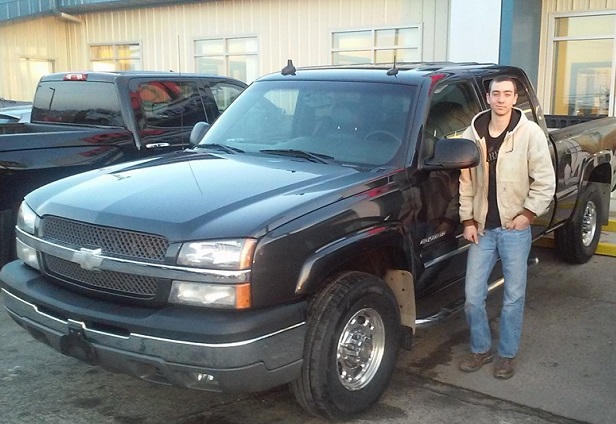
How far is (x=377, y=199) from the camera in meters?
3.96

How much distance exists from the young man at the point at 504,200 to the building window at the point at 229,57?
11.0 metres

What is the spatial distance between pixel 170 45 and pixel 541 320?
12198 millimetres

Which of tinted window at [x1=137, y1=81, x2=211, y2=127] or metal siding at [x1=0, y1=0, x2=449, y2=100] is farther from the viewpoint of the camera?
metal siding at [x1=0, y1=0, x2=449, y2=100]

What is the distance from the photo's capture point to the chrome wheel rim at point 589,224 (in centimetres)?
698

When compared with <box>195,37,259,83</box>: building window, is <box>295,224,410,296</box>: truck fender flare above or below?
below

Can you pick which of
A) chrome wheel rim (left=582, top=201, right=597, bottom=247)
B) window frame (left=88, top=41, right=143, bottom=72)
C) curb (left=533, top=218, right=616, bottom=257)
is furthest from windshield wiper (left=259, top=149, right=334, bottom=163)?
window frame (left=88, top=41, right=143, bottom=72)

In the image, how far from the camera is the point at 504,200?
4285 mm

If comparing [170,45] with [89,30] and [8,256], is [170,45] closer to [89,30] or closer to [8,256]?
[89,30]

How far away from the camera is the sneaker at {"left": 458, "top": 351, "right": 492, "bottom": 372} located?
459 centimetres

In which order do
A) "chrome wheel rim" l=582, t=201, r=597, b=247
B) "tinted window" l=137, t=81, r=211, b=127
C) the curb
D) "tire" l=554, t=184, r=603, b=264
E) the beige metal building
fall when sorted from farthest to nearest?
1. the beige metal building
2. the curb
3. "tinted window" l=137, t=81, r=211, b=127
4. "chrome wheel rim" l=582, t=201, r=597, b=247
5. "tire" l=554, t=184, r=603, b=264

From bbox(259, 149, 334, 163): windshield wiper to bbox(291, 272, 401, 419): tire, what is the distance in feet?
2.85

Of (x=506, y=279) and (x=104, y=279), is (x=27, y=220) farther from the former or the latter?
(x=506, y=279)

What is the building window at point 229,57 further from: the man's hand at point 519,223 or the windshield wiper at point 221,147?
the man's hand at point 519,223

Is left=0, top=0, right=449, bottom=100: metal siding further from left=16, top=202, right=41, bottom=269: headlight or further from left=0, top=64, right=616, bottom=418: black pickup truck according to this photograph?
left=16, top=202, right=41, bottom=269: headlight
